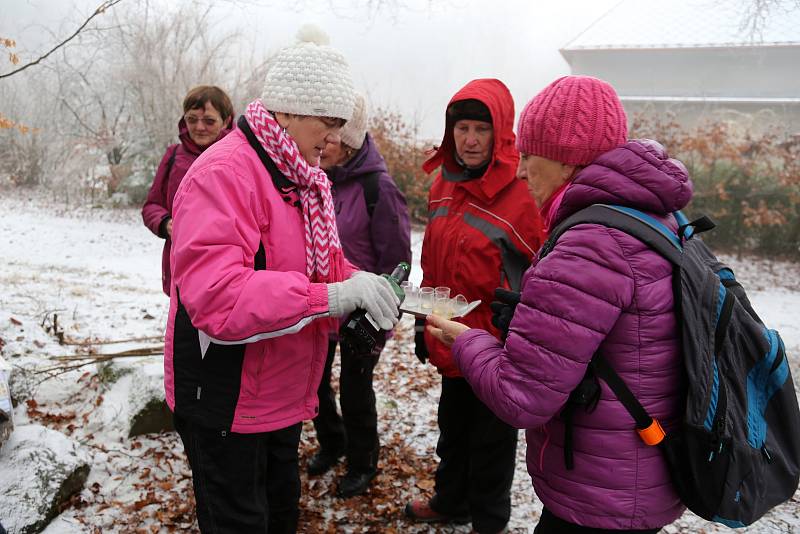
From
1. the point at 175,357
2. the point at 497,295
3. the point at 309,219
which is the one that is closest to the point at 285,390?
the point at 175,357

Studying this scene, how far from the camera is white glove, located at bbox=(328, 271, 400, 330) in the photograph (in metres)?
1.87

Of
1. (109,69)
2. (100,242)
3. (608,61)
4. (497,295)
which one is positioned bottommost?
(100,242)

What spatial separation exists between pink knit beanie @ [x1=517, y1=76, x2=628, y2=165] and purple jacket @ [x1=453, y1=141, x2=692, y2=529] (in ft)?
0.30

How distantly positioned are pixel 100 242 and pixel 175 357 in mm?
9996

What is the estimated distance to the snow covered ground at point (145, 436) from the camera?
121 inches

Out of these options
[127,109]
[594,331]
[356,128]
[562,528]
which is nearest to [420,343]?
[356,128]

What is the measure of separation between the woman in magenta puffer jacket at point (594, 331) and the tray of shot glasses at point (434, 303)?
1.74ft

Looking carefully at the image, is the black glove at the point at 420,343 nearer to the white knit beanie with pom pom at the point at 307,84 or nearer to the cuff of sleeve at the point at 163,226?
the white knit beanie with pom pom at the point at 307,84

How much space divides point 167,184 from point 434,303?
228cm

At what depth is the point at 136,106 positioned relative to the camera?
13812mm

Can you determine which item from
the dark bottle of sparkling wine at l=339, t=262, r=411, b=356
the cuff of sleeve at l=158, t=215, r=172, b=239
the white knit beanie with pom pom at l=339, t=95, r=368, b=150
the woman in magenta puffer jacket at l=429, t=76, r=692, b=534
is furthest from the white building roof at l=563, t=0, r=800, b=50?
the dark bottle of sparkling wine at l=339, t=262, r=411, b=356

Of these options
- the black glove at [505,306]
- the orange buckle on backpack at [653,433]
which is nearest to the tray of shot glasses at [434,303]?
the black glove at [505,306]

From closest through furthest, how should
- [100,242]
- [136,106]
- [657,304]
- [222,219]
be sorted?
[657,304]
[222,219]
[100,242]
[136,106]

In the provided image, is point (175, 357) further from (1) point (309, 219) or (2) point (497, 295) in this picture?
(2) point (497, 295)
